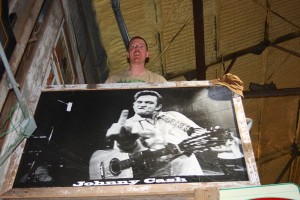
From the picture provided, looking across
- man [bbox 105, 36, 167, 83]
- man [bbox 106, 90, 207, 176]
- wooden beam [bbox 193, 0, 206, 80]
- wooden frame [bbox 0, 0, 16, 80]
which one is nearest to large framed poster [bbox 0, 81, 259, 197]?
man [bbox 106, 90, 207, 176]

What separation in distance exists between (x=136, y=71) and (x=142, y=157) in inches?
85.5

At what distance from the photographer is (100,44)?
680cm

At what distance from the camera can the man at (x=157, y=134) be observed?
104 inches

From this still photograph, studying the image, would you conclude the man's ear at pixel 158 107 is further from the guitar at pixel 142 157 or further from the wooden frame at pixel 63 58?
the wooden frame at pixel 63 58

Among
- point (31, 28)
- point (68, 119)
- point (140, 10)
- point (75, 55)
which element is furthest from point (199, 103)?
point (140, 10)

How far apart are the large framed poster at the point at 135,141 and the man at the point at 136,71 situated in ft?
3.66

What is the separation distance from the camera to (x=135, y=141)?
2.88 metres

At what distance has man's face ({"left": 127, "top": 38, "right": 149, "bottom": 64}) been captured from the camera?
4762 millimetres

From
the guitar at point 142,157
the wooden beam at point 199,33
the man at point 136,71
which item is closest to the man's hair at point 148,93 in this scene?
the guitar at point 142,157

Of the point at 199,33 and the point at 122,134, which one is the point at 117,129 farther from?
the point at 199,33

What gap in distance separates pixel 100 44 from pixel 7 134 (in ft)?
13.3

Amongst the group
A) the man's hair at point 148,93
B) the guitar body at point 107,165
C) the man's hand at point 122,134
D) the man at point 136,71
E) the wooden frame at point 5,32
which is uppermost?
the man at point 136,71

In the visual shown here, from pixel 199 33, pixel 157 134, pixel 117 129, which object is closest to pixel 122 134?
pixel 117 129

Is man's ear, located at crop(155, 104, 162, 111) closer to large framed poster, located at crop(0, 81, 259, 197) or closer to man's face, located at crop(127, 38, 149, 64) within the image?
large framed poster, located at crop(0, 81, 259, 197)
